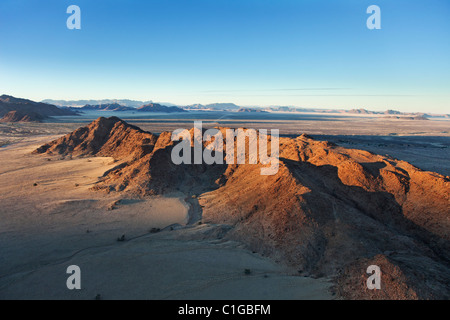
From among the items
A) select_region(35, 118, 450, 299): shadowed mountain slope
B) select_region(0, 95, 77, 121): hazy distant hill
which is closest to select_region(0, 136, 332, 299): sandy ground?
select_region(35, 118, 450, 299): shadowed mountain slope

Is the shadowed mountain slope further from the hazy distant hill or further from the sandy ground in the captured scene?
the hazy distant hill

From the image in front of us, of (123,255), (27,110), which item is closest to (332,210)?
(123,255)

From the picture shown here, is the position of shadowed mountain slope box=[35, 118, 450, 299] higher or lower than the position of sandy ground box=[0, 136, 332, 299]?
higher

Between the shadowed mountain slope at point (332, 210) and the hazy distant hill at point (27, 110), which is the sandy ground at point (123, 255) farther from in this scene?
the hazy distant hill at point (27, 110)

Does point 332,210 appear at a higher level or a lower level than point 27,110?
lower

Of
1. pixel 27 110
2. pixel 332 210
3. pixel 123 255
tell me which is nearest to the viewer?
pixel 123 255

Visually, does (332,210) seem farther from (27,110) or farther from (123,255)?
(27,110)
